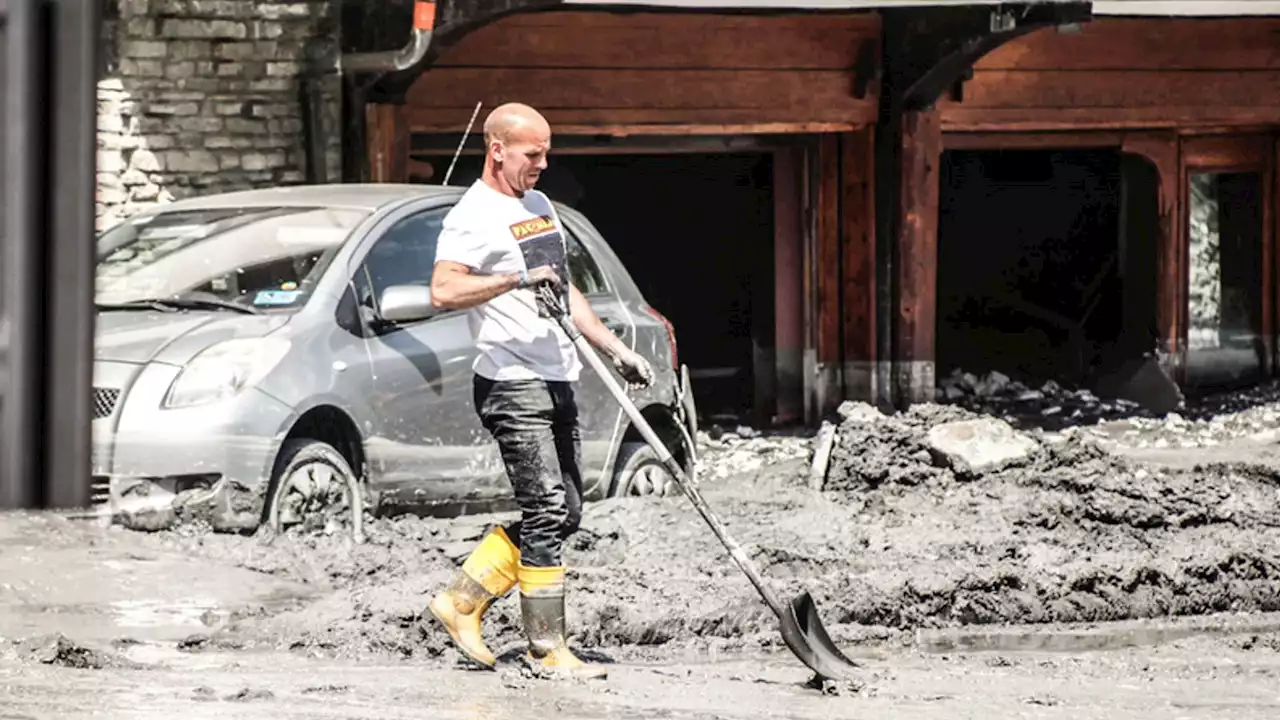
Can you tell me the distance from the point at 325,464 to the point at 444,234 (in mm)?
2425

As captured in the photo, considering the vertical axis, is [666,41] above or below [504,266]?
above

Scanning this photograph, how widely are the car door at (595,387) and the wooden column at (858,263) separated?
556cm

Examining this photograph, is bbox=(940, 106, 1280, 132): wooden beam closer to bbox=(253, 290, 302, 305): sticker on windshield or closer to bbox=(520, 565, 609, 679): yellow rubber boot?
bbox=(253, 290, 302, 305): sticker on windshield

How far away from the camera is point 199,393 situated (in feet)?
30.6

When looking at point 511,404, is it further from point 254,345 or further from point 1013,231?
point 1013,231

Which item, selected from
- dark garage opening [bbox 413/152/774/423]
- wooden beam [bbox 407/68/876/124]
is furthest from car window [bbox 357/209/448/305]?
dark garage opening [bbox 413/152/774/423]

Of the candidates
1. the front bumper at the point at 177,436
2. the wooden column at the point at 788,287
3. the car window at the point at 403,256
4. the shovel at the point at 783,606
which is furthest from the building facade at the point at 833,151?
the shovel at the point at 783,606

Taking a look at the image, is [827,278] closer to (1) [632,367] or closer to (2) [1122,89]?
(2) [1122,89]

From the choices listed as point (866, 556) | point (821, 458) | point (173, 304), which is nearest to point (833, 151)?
point (821, 458)

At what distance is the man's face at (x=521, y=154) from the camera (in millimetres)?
7383

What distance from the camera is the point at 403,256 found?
10227mm

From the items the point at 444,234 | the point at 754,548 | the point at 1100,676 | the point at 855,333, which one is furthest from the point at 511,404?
the point at 855,333

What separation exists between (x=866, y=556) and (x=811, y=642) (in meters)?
2.46

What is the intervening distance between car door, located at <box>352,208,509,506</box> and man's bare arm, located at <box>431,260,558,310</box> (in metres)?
2.50
